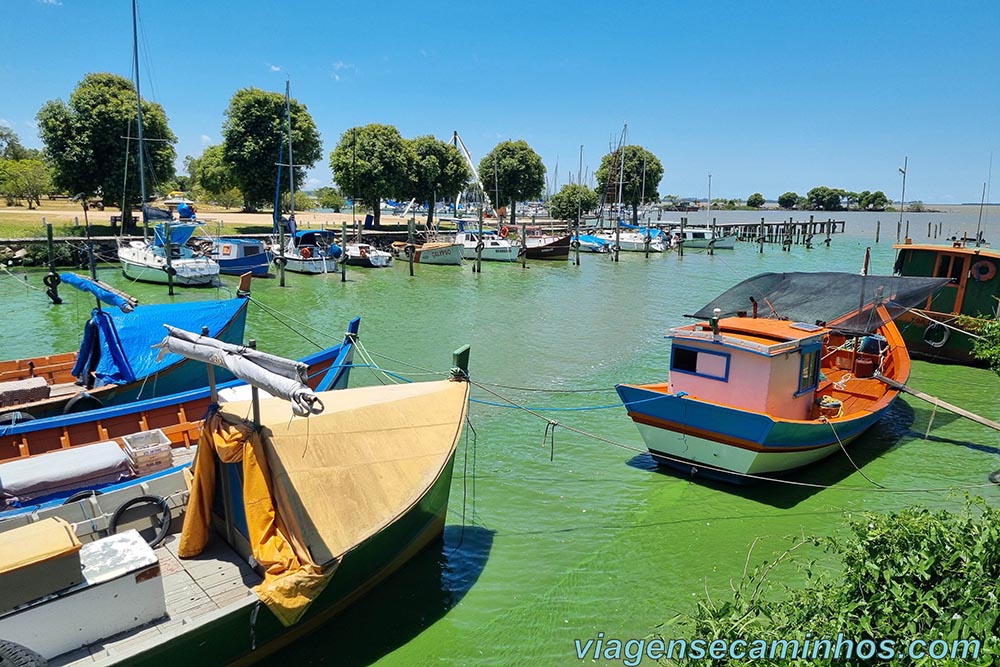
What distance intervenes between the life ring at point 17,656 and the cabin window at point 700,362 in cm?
962

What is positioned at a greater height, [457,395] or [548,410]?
[457,395]

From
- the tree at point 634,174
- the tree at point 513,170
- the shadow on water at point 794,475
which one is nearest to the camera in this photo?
the shadow on water at point 794,475

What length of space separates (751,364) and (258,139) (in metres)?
45.5

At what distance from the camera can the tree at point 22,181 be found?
56.2 meters

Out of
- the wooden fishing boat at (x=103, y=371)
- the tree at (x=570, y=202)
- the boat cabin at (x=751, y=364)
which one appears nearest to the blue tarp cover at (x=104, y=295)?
the wooden fishing boat at (x=103, y=371)

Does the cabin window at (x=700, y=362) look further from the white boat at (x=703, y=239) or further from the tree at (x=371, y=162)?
the white boat at (x=703, y=239)

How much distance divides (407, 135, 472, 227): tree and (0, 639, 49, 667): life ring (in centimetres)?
5515

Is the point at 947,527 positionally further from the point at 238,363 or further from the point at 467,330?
the point at 467,330

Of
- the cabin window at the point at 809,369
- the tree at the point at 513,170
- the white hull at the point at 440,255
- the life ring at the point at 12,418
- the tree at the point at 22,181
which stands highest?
the tree at the point at 513,170

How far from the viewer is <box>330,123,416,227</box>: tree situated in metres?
54.2

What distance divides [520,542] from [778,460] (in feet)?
15.6

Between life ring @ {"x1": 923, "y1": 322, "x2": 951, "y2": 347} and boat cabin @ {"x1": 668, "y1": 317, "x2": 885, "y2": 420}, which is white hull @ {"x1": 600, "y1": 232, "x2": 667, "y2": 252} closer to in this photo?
life ring @ {"x1": 923, "y1": 322, "x2": 951, "y2": 347}

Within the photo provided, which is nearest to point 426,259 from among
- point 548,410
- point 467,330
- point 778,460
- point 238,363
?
point 467,330

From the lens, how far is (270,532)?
645 centimetres
